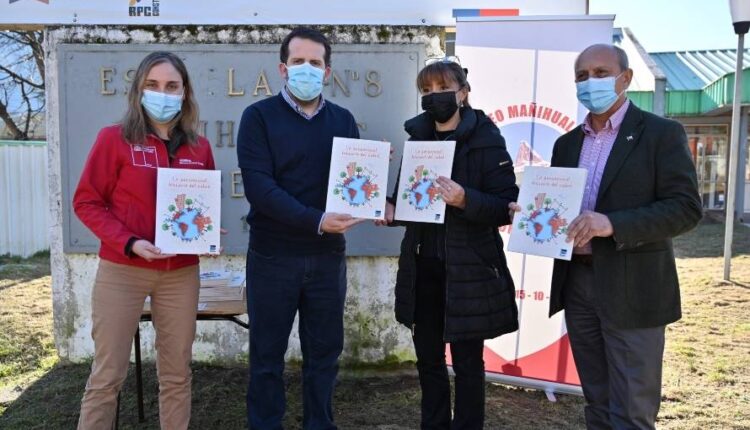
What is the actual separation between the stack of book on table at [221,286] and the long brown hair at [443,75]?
73.6 inches

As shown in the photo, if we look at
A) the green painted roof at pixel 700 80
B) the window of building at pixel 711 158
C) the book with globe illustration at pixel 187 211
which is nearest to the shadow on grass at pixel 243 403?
the book with globe illustration at pixel 187 211

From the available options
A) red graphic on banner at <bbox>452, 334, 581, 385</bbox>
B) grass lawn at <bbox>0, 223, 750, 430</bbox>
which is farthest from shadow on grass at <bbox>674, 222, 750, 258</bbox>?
red graphic on banner at <bbox>452, 334, 581, 385</bbox>

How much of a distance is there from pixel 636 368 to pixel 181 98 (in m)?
2.37

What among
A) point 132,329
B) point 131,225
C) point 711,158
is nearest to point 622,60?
point 131,225

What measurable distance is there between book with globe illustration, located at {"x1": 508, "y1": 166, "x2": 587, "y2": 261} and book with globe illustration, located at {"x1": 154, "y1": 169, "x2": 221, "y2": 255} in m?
1.39

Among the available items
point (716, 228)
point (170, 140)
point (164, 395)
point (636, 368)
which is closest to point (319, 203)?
point (170, 140)

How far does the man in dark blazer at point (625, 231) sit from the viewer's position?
2.51 metres

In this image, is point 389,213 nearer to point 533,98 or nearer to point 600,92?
point 600,92

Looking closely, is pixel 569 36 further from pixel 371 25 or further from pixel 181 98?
pixel 181 98

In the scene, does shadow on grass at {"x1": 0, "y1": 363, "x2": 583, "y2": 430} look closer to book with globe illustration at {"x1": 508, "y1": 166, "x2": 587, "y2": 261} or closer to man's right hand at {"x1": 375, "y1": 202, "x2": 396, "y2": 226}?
man's right hand at {"x1": 375, "y1": 202, "x2": 396, "y2": 226}

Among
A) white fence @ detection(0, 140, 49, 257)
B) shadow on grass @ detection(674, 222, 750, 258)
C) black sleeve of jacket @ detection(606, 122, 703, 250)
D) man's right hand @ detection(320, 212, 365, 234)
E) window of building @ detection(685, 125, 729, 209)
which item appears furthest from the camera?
window of building @ detection(685, 125, 729, 209)

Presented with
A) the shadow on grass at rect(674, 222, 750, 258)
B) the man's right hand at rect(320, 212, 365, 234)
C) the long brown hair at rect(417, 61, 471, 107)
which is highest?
the long brown hair at rect(417, 61, 471, 107)

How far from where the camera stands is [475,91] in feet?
13.7

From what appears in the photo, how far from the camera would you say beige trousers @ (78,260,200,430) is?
2779mm
